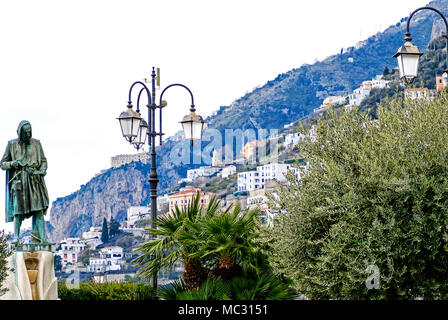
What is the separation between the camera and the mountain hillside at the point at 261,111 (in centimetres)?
13438

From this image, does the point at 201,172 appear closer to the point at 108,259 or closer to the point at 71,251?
the point at 71,251

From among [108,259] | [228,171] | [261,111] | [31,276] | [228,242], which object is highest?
[261,111]

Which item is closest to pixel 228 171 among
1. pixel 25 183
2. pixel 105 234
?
pixel 105 234

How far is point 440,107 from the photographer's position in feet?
21.2

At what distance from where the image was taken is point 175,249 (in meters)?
8.69

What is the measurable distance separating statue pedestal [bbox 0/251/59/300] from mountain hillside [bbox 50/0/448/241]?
4871 inches

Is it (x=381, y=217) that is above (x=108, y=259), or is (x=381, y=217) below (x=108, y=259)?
above

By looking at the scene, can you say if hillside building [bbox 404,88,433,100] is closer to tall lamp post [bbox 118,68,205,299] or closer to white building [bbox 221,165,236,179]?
tall lamp post [bbox 118,68,205,299]

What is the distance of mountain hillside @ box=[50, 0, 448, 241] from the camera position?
5290 inches

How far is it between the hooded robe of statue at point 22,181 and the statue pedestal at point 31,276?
769 mm

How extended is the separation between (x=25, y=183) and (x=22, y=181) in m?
0.06

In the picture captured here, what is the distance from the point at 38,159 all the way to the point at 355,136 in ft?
17.6

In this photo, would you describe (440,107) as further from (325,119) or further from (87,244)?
(87,244)

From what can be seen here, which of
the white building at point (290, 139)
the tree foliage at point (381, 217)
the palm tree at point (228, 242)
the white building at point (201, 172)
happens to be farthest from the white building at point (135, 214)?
the tree foliage at point (381, 217)
